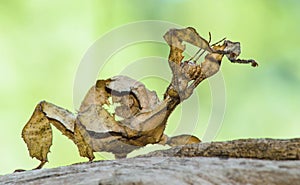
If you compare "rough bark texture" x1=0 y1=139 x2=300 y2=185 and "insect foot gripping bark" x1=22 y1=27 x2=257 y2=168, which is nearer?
"rough bark texture" x1=0 y1=139 x2=300 y2=185

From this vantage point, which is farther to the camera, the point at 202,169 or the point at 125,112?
the point at 125,112

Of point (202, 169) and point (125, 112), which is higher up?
point (125, 112)

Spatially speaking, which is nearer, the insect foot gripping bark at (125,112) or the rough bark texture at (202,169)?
the rough bark texture at (202,169)

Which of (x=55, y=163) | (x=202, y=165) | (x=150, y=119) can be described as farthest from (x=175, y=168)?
(x=55, y=163)

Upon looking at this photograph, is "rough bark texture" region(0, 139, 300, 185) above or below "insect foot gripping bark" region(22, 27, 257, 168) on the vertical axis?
below
